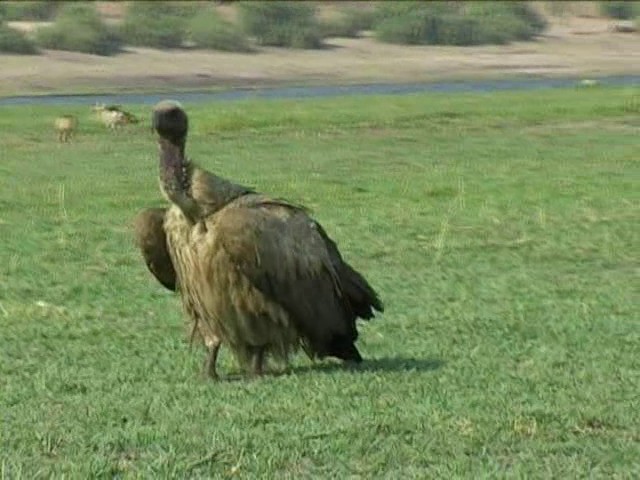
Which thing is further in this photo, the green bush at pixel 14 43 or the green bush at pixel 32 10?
the green bush at pixel 32 10

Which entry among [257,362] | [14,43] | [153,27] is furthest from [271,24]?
[257,362]

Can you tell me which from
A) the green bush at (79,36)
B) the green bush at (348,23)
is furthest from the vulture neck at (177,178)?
the green bush at (348,23)

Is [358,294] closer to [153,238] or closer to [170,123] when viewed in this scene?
[153,238]

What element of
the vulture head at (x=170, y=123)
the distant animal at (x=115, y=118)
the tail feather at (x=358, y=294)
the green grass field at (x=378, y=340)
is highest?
the vulture head at (x=170, y=123)

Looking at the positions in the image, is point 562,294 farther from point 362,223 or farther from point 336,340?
point 362,223

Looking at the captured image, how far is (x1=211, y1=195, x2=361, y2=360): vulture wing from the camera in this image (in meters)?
7.08

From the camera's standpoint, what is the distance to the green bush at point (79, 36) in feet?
172

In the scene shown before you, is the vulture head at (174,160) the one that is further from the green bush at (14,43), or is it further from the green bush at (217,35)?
the green bush at (217,35)

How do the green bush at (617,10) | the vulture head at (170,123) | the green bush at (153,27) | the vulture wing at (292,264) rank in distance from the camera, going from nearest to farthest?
the vulture wing at (292,264) → the vulture head at (170,123) → the green bush at (153,27) → the green bush at (617,10)

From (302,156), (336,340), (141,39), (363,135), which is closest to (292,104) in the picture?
(363,135)

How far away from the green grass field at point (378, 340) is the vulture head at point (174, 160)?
2.63ft

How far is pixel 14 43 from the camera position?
1975 inches

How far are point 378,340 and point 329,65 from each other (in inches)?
1860

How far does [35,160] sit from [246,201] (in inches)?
592
